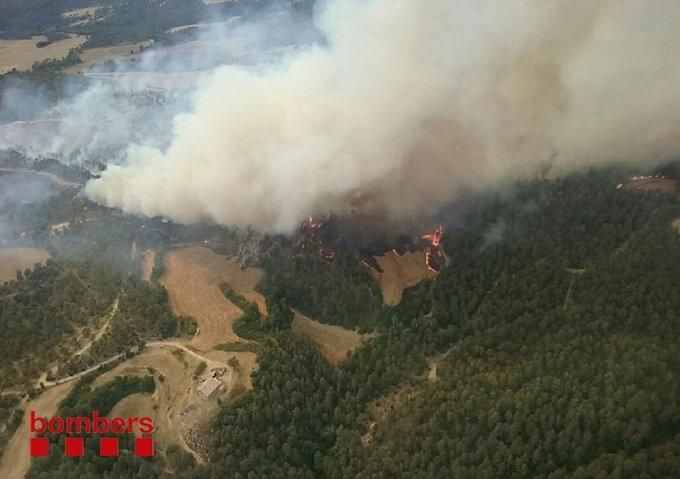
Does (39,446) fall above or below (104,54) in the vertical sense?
below


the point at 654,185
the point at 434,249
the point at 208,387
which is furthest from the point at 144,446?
the point at 654,185

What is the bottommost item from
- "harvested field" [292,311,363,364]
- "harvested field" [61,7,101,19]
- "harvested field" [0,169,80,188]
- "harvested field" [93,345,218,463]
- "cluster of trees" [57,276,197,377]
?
"harvested field" [292,311,363,364]

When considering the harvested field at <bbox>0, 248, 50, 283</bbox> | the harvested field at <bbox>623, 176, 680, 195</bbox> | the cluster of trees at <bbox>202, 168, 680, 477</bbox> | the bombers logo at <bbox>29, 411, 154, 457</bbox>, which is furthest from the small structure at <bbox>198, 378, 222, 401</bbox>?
the harvested field at <bbox>623, 176, 680, 195</bbox>

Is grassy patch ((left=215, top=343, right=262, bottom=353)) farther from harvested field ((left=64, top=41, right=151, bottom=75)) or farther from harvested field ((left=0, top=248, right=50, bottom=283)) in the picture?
harvested field ((left=64, top=41, right=151, bottom=75))

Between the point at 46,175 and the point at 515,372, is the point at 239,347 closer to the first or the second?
the point at 515,372

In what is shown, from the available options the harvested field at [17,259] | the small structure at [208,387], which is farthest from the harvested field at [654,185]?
the harvested field at [17,259]

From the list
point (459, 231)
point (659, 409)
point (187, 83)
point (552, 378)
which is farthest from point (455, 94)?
point (187, 83)

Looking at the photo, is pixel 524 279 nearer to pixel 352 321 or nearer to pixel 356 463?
pixel 352 321
